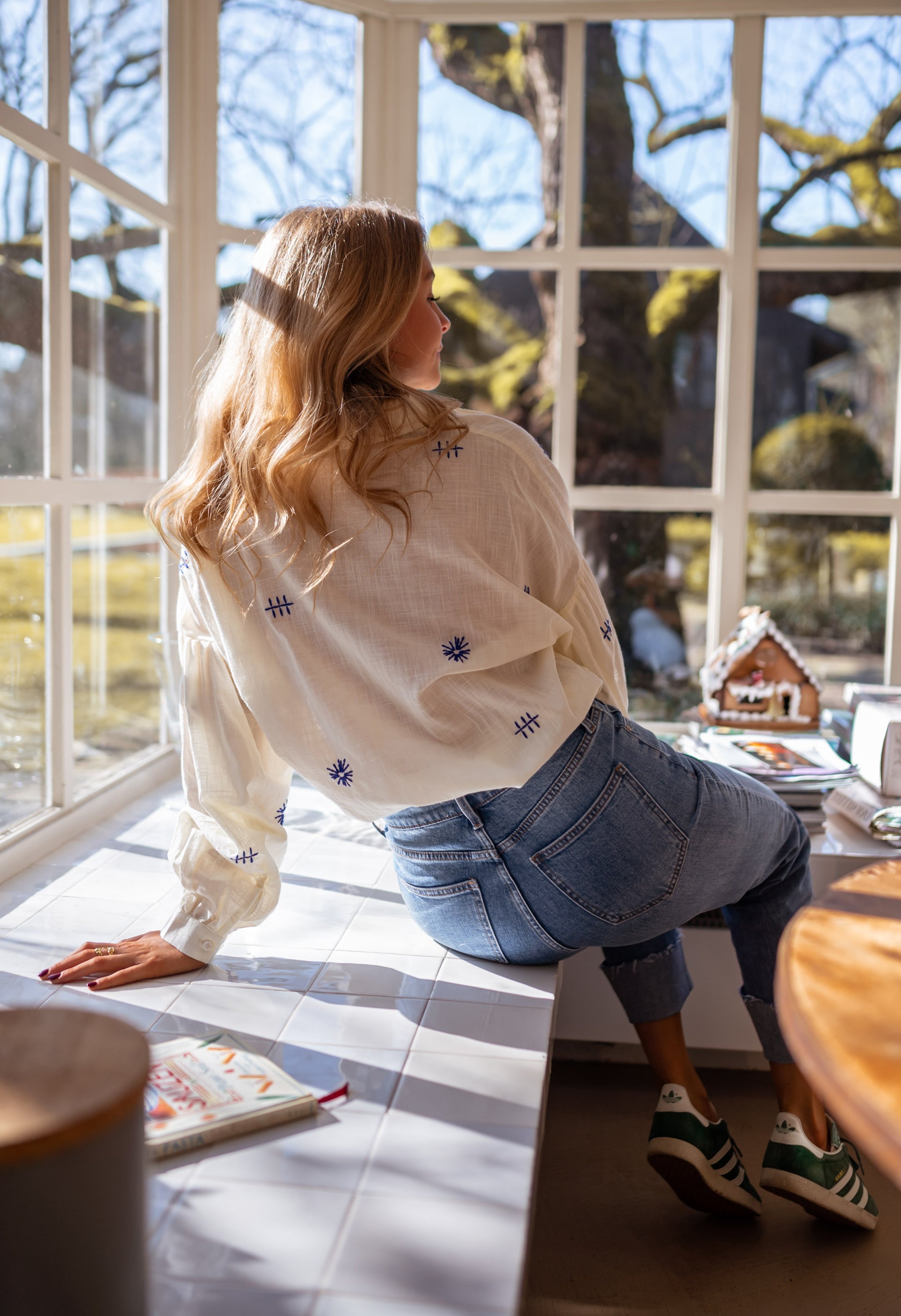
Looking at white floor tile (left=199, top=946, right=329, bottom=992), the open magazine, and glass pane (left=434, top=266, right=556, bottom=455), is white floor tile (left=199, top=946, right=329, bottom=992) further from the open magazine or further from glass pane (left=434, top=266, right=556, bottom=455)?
glass pane (left=434, top=266, right=556, bottom=455)

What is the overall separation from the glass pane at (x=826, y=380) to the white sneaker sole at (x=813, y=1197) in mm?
1792

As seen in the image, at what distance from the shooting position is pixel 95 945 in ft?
5.14

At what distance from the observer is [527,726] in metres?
1.37

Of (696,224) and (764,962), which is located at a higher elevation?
(696,224)

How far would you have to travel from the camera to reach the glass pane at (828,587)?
288cm

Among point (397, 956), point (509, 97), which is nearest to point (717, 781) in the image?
point (397, 956)

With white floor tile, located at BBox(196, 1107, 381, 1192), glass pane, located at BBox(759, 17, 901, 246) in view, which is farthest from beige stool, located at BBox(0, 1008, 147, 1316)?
glass pane, located at BBox(759, 17, 901, 246)

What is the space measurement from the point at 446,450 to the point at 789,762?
48.7 inches

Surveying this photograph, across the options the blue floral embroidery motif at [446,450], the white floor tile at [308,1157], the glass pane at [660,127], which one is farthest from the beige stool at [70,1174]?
the glass pane at [660,127]

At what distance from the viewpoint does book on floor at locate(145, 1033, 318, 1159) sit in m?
1.15

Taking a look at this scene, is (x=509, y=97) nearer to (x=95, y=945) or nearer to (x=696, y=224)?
(x=696, y=224)

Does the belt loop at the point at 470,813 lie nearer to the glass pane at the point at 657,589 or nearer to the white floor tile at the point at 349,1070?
the white floor tile at the point at 349,1070

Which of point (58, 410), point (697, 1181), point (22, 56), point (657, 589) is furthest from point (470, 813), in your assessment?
point (657, 589)

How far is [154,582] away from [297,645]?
1.48 meters
